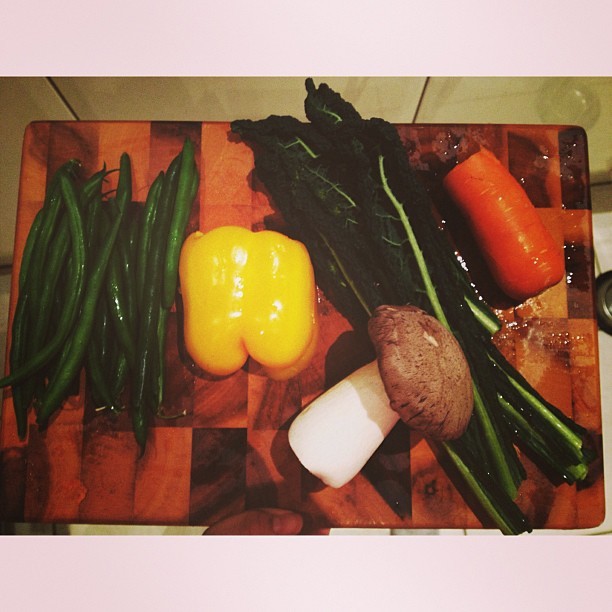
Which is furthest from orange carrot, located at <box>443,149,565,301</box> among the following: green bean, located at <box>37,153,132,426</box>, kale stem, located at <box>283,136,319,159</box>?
green bean, located at <box>37,153,132,426</box>

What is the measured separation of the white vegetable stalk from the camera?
3.18 ft

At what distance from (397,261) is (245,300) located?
339 millimetres

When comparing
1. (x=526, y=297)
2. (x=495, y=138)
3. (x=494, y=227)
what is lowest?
(x=526, y=297)

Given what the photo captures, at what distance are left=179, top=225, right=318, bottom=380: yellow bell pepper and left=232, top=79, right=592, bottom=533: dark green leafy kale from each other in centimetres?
8

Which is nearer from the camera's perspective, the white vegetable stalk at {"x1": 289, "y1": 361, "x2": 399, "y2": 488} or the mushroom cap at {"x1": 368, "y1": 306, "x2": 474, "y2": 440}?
the mushroom cap at {"x1": 368, "y1": 306, "x2": 474, "y2": 440}

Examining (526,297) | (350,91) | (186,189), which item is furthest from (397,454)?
(350,91)

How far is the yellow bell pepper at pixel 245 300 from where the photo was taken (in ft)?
3.22

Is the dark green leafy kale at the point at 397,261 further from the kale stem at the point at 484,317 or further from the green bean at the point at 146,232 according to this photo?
the green bean at the point at 146,232

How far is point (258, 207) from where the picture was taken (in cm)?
110

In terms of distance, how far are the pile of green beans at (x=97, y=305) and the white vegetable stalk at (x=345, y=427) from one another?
1.15 ft

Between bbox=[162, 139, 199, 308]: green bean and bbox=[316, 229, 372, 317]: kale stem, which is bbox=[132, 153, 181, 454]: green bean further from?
bbox=[316, 229, 372, 317]: kale stem

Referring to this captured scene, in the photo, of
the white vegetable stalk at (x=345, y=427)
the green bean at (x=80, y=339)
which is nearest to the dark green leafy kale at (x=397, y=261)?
the white vegetable stalk at (x=345, y=427)

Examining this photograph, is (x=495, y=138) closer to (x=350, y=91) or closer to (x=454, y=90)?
(x=454, y=90)

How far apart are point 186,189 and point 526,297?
2.72 feet
